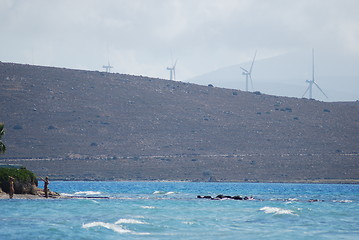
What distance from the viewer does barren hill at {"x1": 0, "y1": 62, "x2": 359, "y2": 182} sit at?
450 feet

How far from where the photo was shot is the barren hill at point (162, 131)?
13725 centimetres

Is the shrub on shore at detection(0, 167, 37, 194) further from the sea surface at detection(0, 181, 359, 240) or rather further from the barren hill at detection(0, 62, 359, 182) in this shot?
the barren hill at detection(0, 62, 359, 182)

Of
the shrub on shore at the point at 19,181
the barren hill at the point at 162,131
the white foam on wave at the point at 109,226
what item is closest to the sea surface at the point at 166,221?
the white foam on wave at the point at 109,226

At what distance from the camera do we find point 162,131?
5861 inches

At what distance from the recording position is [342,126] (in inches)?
6314

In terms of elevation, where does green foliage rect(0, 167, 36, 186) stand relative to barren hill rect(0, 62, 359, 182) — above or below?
below

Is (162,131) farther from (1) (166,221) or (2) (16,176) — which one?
(1) (166,221)

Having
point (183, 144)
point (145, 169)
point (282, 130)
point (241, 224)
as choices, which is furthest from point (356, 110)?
point (241, 224)

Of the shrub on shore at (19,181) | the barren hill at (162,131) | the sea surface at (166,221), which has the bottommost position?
the sea surface at (166,221)

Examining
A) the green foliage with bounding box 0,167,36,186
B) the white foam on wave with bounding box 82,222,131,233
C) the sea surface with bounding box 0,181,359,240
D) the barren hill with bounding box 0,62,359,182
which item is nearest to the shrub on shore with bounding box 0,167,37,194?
the green foliage with bounding box 0,167,36,186

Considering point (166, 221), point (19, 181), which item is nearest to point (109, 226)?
point (166, 221)

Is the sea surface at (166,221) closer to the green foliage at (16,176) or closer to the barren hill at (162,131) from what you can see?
the green foliage at (16,176)

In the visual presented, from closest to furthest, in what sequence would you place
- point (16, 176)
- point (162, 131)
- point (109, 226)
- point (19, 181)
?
point (109, 226)
point (16, 176)
point (19, 181)
point (162, 131)

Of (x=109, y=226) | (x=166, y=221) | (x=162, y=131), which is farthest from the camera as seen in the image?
(x=162, y=131)
